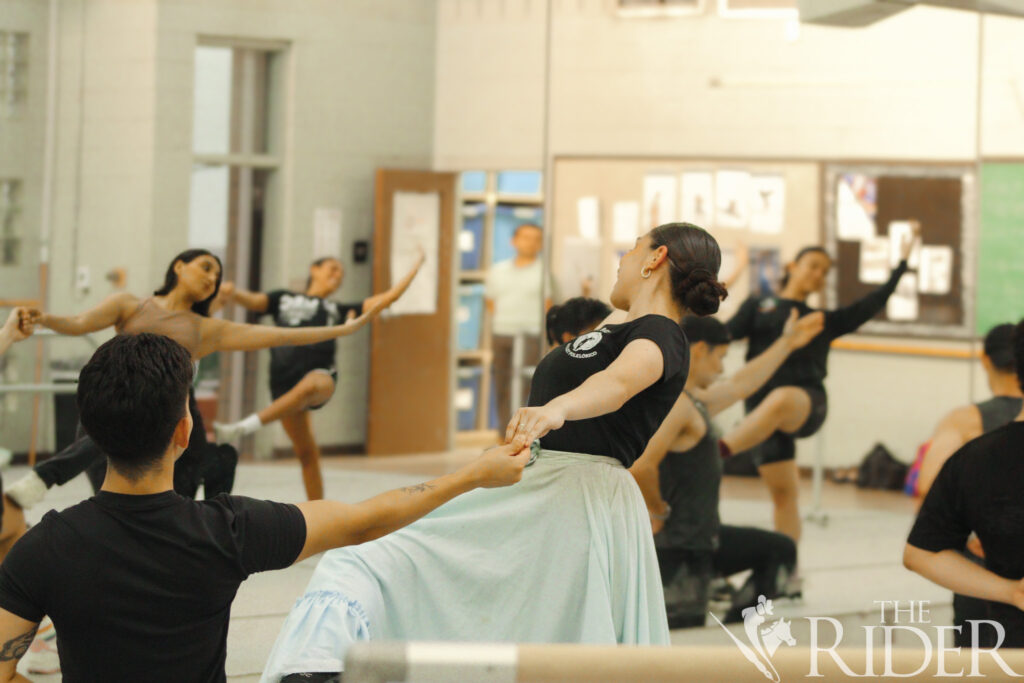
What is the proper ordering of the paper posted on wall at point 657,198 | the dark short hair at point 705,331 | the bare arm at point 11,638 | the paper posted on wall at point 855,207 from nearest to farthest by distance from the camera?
1. the bare arm at point 11,638
2. the dark short hair at point 705,331
3. the paper posted on wall at point 657,198
4. the paper posted on wall at point 855,207

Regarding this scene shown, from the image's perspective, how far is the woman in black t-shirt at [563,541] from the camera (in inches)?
112

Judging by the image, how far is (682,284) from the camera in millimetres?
2936

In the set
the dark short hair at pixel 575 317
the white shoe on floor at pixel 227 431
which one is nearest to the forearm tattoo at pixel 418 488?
the dark short hair at pixel 575 317

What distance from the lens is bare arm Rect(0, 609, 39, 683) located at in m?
1.75

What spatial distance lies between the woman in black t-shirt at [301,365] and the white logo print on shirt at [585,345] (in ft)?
8.10

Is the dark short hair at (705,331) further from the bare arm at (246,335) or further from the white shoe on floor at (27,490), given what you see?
the white shoe on floor at (27,490)

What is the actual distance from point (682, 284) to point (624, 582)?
28.0 inches

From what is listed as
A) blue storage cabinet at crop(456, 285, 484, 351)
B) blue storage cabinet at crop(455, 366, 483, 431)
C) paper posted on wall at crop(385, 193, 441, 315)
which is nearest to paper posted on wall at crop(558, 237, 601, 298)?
blue storage cabinet at crop(456, 285, 484, 351)

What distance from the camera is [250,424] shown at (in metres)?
5.20

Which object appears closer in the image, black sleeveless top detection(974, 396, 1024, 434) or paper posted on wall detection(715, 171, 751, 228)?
black sleeveless top detection(974, 396, 1024, 434)

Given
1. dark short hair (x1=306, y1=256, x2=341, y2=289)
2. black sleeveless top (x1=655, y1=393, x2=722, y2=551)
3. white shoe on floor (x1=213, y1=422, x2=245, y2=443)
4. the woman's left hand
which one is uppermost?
dark short hair (x1=306, y1=256, x2=341, y2=289)

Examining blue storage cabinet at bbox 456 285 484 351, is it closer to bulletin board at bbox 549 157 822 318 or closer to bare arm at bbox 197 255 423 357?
bulletin board at bbox 549 157 822 318

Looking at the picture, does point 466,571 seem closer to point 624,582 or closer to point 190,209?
point 624,582

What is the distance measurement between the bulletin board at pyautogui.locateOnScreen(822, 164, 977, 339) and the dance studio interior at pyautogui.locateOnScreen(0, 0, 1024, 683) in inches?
0.9
